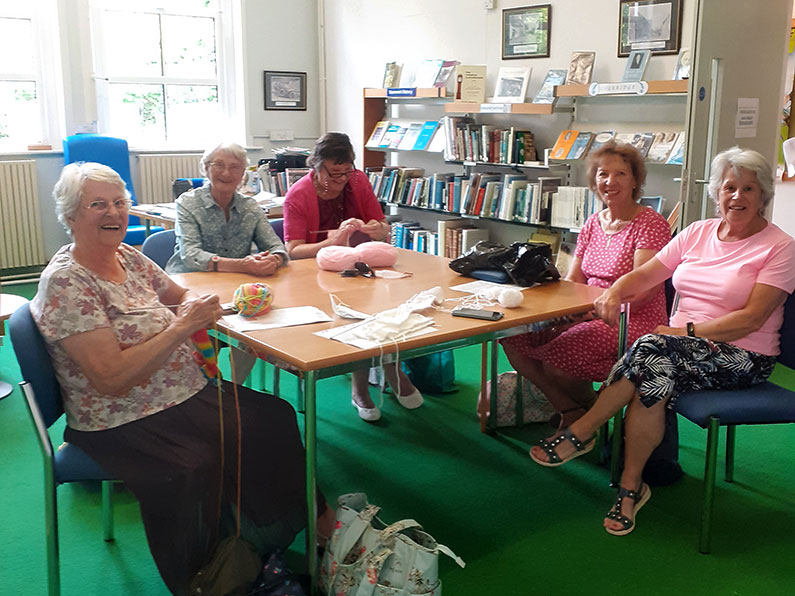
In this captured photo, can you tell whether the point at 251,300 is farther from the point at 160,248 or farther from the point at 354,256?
the point at 160,248

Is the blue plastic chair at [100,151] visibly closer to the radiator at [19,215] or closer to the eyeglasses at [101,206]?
the radiator at [19,215]

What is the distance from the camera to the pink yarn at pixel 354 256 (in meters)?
3.10

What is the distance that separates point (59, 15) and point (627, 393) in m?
5.46

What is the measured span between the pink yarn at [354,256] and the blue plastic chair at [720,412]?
4.07 feet

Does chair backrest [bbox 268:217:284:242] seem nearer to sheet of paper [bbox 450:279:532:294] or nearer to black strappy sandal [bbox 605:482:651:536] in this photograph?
sheet of paper [bbox 450:279:532:294]

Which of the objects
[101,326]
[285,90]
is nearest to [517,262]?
[101,326]

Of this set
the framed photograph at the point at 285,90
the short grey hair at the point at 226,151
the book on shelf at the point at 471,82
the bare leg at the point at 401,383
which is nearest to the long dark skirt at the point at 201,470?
the short grey hair at the point at 226,151

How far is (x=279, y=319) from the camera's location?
2.38m

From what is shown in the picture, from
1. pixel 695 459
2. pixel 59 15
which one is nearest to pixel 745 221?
pixel 695 459

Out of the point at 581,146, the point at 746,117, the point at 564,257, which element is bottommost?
the point at 564,257

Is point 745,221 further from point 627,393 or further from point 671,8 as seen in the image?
point 671,8

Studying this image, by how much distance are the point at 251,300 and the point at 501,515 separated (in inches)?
42.7

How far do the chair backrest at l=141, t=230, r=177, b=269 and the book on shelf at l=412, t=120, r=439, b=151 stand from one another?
116 inches

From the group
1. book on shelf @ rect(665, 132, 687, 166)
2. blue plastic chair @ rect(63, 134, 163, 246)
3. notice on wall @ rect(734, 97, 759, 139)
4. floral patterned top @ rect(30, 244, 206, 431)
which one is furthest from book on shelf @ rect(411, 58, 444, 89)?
floral patterned top @ rect(30, 244, 206, 431)
